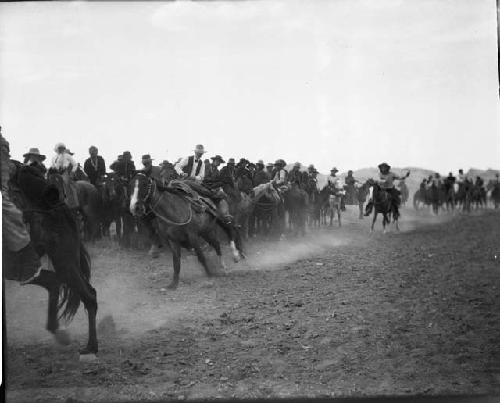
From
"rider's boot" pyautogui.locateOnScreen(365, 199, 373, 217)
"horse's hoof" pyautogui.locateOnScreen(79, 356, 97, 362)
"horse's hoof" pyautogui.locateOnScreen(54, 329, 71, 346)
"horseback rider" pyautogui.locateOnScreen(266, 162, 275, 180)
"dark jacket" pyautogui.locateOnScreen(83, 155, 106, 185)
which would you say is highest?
"dark jacket" pyautogui.locateOnScreen(83, 155, 106, 185)

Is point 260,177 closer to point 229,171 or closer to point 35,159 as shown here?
point 229,171

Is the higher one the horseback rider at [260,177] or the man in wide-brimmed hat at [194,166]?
the man in wide-brimmed hat at [194,166]

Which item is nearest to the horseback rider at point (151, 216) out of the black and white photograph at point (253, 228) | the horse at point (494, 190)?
the black and white photograph at point (253, 228)

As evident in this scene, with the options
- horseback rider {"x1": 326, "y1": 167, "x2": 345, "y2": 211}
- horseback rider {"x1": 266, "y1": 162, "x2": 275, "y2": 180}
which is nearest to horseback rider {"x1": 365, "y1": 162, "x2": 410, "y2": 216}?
horseback rider {"x1": 326, "y1": 167, "x2": 345, "y2": 211}

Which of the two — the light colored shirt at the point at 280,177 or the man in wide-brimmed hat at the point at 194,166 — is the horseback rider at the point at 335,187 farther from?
the man in wide-brimmed hat at the point at 194,166

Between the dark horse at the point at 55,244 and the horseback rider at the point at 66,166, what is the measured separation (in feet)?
1.53

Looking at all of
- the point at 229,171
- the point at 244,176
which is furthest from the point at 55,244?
the point at 244,176

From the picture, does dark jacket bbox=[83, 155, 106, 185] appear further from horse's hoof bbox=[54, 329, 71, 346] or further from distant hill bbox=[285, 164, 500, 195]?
distant hill bbox=[285, 164, 500, 195]

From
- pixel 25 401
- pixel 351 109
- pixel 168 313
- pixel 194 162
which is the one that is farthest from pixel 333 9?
pixel 25 401

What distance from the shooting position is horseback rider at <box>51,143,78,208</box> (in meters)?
6.19

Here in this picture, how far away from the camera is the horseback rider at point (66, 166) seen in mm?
6188

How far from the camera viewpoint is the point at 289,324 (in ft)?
19.5

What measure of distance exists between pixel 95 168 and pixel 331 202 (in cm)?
283

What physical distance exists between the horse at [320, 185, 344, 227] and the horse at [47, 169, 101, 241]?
2.66 m
